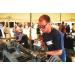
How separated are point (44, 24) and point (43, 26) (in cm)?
4

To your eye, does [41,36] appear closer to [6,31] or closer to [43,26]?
[43,26]

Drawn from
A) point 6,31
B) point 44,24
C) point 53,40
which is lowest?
point 53,40

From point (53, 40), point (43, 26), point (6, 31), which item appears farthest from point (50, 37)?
point (6, 31)

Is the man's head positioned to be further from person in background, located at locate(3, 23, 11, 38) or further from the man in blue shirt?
person in background, located at locate(3, 23, 11, 38)

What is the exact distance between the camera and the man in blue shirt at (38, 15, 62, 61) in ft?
10.8

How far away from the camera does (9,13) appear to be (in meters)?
3.31

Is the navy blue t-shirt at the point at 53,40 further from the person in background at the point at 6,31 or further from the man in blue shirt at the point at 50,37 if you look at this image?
the person in background at the point at 6,31

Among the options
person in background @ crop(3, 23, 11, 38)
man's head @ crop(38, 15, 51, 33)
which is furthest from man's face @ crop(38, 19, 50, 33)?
person in background @ crop(3, 23, 11, 38)

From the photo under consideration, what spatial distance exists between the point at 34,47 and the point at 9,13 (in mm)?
663

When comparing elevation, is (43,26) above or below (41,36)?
above

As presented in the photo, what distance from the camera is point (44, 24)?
3322 millimetres

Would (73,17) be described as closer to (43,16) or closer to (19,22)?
(43,16)

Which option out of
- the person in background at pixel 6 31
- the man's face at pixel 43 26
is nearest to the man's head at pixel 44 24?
the man's face at pixel 43 26
